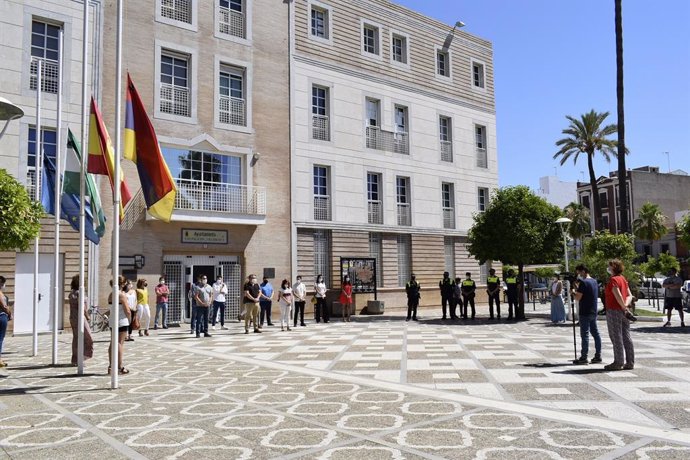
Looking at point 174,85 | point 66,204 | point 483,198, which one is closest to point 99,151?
point 66,204

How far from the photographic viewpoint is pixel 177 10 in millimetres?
21953

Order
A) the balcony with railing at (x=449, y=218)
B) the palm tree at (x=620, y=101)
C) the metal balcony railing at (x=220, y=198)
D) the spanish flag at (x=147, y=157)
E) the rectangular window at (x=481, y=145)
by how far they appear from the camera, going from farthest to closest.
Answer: the rectangular window at (x=481, y=145)
the balcony with railing at (x=449, y=218)
the palm tree at (x=620, y=101)
the metal balcony railing at (x=220, y=198)
the spanish flag at (x=147, y=157)

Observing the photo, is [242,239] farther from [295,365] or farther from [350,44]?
[295,365]

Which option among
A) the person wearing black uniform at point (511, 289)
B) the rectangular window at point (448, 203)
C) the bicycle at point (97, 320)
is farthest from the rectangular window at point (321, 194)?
the bicycle at point (97, 320)

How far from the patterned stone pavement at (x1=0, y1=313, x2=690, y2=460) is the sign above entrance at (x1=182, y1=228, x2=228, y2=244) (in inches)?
342

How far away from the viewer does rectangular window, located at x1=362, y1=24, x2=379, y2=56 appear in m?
28.2

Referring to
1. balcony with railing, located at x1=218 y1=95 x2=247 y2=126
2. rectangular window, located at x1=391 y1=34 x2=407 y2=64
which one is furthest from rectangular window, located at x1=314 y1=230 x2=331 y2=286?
rectangular window, located at x1=391 y1=34 x2=407 y2=64

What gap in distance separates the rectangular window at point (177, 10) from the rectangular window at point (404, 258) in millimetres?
13521

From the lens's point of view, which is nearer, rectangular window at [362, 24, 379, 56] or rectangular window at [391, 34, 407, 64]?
rectangular window at [362, 24, 379, 56]

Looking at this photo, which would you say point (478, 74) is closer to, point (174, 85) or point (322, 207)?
point (322, 207)

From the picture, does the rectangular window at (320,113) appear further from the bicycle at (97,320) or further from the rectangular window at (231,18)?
the bicycle at (97,320)

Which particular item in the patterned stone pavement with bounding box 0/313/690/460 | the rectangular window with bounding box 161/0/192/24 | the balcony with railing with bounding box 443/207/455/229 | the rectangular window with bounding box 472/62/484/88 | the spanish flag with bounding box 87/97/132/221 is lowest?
the patterned stone pavement with bounding box 0/313/690/460

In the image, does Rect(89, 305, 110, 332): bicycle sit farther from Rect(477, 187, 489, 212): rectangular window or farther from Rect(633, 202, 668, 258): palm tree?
Rect(633, 202, 668, 258): palm tree

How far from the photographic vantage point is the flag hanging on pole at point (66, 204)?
11.7m
